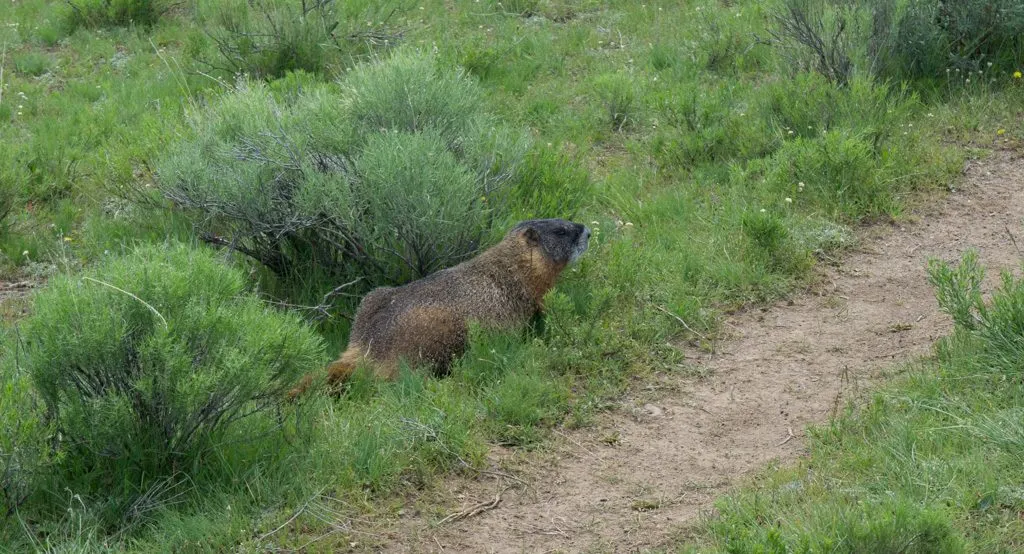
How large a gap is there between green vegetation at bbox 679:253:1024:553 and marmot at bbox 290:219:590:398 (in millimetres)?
2081

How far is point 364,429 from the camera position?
18.8ft

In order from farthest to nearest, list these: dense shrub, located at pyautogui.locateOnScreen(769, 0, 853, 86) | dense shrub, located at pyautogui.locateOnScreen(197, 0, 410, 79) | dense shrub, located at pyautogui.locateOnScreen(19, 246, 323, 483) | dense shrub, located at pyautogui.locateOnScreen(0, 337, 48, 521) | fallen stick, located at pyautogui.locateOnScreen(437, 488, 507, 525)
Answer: dense shrub, located at pyautogui.locateOnScreen(197, 0, 410, 79)
dense shrub, located at pyautogui.locateOnScreen(769, 0, 853, 86)
fallen stick, located at pyautogui.locateOnScreen(437, 488, 507, 525)
dense shrub, located at pyautogui.locateOnScreen(19, 246, 323, 483)
dense shrub, located at pyautogui.locateOnScreen(0, 337, 48, 521)

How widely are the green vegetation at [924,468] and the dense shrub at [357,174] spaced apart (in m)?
Result: 2.84

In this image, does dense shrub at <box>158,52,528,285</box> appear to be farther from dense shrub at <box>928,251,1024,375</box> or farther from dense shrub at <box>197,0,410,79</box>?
dense shrub at <box>928,251,1024,375</box>

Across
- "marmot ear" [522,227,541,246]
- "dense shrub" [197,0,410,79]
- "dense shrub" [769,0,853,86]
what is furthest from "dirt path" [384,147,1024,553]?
"dense shrub" [197,0,410,79]

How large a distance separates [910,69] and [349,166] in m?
5.21

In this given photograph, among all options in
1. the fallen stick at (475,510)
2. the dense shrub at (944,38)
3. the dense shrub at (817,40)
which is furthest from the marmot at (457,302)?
the dense shrub at (944,38)

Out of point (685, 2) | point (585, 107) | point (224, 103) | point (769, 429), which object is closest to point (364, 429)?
point (769, 429)

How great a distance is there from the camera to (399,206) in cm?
702

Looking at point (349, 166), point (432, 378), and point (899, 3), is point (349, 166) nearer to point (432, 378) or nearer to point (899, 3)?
point (432, 378)

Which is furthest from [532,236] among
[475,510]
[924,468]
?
[924,468]

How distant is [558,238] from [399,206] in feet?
3.31

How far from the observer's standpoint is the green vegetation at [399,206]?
518 centimetres

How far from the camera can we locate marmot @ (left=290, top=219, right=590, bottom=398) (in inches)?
255
